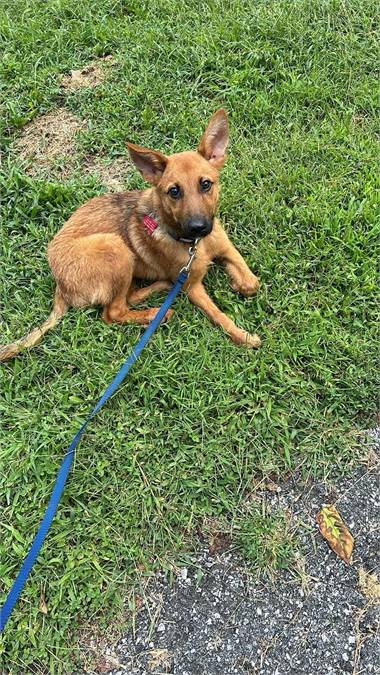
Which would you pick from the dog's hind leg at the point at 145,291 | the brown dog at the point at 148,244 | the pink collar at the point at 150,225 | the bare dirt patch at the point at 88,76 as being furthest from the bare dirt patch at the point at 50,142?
the dog's hind leg at the point at 145,291

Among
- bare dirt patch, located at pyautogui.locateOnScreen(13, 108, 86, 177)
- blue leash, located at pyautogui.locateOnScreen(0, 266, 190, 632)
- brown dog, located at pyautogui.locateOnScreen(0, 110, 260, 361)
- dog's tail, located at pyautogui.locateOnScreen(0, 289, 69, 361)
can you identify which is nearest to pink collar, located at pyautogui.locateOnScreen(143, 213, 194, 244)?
brown dog, located at pyautogui.locateOnScreen(0, 110, 260, 361)

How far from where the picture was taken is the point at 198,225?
365cm

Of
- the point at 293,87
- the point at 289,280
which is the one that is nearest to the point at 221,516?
the point at 289,280

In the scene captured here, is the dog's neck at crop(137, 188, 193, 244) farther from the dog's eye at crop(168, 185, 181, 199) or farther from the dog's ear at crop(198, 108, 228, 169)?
the dog's ear at crop(198, 108, 228, 169)

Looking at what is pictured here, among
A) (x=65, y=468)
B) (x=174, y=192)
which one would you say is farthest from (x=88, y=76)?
(x=65, y=468)

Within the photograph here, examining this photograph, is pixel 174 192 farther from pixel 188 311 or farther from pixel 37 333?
pixel 37 333

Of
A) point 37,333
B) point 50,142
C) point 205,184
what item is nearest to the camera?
point 205,184

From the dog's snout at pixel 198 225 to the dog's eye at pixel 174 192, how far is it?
0.22 meters

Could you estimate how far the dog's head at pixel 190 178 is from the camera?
371cm

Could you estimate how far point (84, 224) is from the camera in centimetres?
423

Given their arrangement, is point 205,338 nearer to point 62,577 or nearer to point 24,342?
point 24,342

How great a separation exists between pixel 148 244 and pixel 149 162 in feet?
1.87

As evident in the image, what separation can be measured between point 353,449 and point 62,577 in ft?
5.86

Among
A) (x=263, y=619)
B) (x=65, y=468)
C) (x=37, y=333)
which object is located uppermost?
(x=37, y=333)
